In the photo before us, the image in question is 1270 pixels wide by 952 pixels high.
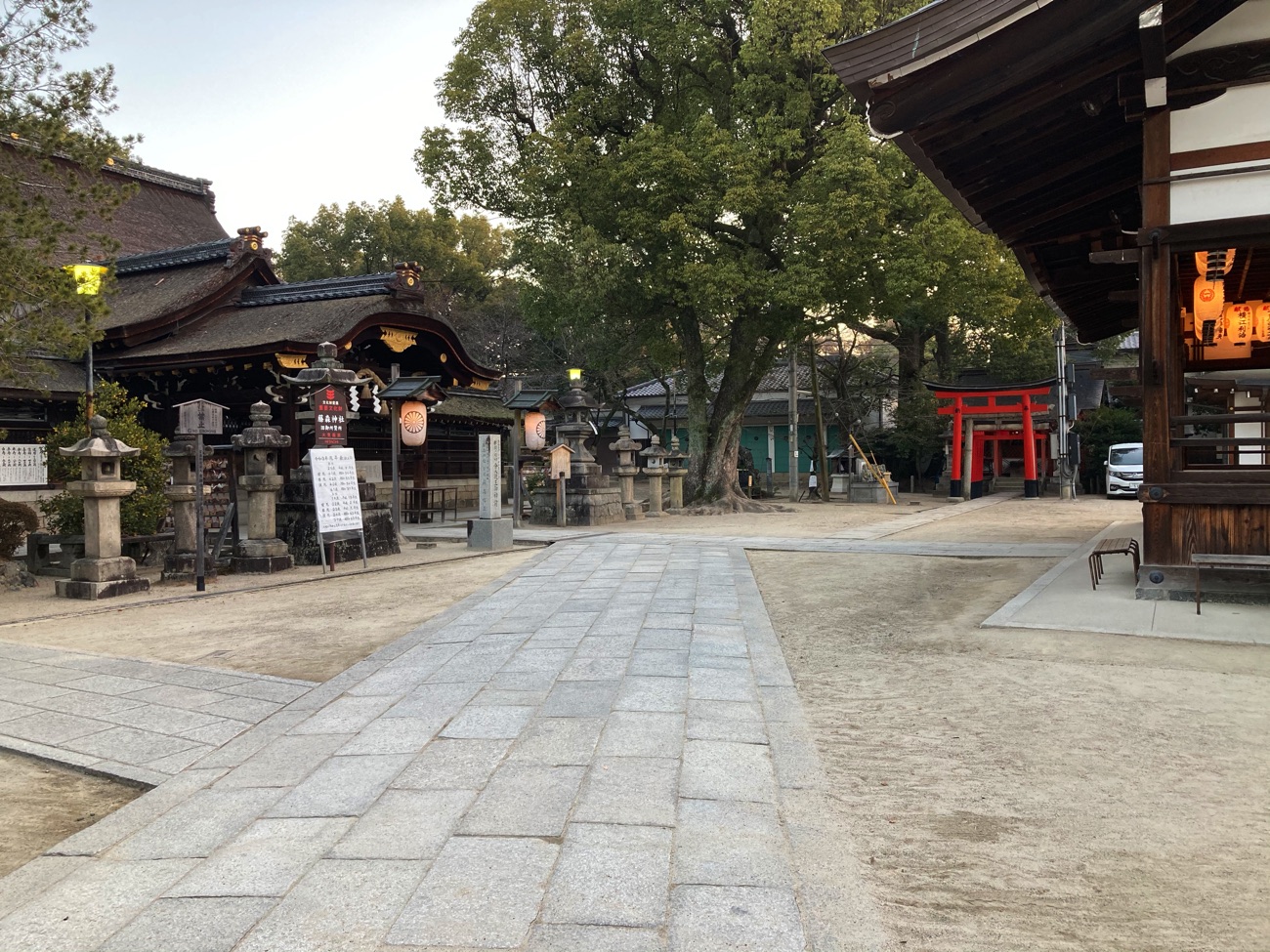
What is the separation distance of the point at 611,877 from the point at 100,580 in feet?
26.2

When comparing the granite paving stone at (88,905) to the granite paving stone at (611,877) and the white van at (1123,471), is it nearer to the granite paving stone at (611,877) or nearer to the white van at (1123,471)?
the granite paving stone at (611,877)

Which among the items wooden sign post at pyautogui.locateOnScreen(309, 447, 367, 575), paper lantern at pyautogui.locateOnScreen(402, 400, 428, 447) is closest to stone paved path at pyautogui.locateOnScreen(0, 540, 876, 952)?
wooden sign post at pyautogui.locateOnScreen(309, 447, 367, 575)

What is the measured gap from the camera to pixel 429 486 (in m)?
21.1

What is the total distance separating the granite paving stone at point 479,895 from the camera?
7.36 ft

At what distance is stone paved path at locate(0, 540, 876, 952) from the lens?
2.32 meters

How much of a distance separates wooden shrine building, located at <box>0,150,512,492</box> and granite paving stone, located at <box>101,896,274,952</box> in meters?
10.8

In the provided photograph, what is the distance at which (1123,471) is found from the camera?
73.4 feet

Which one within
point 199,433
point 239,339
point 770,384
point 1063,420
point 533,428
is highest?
point 770,384

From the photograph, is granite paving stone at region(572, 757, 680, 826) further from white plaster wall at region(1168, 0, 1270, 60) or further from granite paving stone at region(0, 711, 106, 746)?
white plaster wall at region(1168, 0, 1270, 60)

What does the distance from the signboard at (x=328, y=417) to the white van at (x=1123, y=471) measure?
19.4 m

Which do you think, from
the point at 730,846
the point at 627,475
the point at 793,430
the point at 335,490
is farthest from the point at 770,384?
the point at 730,846

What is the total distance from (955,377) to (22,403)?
25199mm

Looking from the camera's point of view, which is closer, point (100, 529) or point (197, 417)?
point (100, 529)

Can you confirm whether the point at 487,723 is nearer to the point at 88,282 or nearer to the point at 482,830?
the point at 482,830
